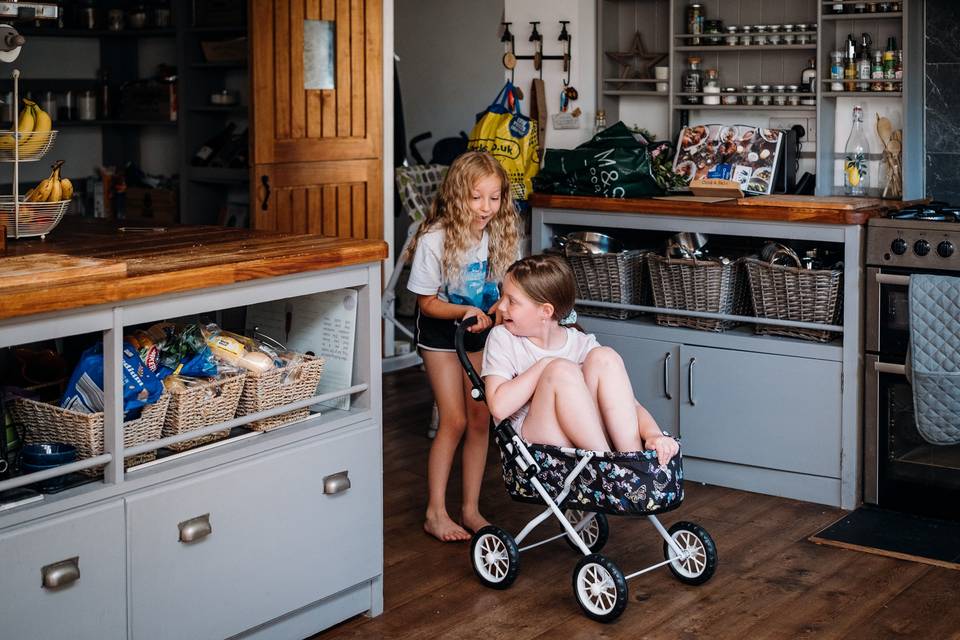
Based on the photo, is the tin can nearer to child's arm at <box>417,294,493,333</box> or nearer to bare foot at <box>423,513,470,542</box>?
child's arm at <box>417,294,493,333</box>

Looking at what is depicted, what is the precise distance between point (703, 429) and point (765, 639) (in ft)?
4.64

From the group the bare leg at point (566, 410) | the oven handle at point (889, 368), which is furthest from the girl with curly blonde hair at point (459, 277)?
the oven handle at point (889, 368)

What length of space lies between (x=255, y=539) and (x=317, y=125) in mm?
3113

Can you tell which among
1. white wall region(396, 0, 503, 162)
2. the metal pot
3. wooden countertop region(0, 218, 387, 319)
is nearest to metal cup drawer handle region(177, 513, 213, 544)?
wooden countertop region(0, 218, 387, 319)

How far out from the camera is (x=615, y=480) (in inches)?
121

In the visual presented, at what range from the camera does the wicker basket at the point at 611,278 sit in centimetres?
458

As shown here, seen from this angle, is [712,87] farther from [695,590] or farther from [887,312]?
[695,590]

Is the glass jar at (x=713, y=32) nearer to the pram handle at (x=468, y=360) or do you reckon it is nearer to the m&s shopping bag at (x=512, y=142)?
the m&s shopping bag at (x=512, y=142)

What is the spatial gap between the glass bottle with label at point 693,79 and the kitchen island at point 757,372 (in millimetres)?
901

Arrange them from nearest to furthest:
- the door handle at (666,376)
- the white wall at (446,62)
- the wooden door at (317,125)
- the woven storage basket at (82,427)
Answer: the woven storage basket at (82,427) < the door handle at (666,376) < the wooden door at (317,125) < the white wall at (446,62)

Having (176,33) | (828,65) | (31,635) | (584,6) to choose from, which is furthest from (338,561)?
(176,33)

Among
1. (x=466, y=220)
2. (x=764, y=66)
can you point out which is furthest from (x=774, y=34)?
(x=466, y=220)

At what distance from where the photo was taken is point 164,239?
10.1ft

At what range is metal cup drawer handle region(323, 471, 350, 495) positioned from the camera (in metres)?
3.00
